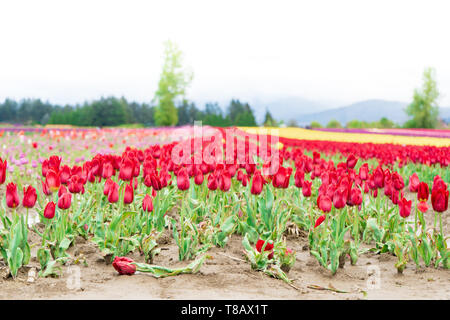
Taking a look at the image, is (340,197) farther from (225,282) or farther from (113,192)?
(113,192)

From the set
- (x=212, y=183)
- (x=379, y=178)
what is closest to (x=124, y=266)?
(x=212, y=183)

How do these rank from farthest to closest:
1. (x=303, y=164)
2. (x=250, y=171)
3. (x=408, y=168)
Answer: (x=408, y=168), (x=303, y=164), (x=250, y=171)

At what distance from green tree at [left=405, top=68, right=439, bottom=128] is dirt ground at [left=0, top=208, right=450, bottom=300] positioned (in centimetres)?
6146

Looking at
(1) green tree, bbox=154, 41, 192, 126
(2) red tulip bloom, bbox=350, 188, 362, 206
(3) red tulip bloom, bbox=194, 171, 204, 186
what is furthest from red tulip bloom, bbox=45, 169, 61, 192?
(1) green tree, bbox=154, 41, 192, 126

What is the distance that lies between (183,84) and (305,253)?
4642cm

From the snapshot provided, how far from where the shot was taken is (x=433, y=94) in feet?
200

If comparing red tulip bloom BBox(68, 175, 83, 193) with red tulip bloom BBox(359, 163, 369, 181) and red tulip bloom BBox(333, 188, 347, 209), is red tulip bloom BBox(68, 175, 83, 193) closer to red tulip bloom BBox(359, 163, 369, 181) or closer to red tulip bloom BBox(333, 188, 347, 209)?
red tulip bloom BBox(333, 188, 347, 209)

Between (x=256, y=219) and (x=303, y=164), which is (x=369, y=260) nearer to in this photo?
(x=256, y=219)

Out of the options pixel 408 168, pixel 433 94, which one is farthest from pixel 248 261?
pixel 433 94

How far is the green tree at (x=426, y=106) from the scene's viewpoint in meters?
60.6

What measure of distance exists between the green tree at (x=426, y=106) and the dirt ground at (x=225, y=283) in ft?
202

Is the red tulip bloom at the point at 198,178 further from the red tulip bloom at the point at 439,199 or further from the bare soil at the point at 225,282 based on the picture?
the red tulip bloom at the point at 439,199

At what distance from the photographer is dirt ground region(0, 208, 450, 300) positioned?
320cm
